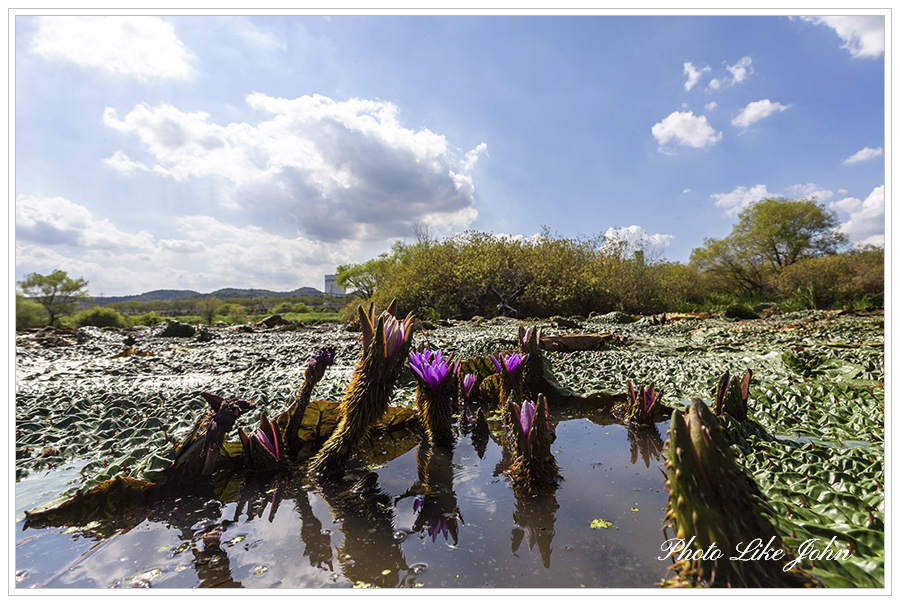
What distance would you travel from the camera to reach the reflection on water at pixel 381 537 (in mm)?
1256

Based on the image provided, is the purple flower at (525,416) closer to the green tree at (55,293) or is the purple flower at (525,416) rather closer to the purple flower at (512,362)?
the purple flower at (512,362)

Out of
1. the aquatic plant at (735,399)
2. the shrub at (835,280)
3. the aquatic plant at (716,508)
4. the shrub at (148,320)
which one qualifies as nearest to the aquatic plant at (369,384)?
the aquatic plant at (716,508)

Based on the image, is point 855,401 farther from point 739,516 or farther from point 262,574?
point 262,574

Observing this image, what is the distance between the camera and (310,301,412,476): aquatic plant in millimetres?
1801

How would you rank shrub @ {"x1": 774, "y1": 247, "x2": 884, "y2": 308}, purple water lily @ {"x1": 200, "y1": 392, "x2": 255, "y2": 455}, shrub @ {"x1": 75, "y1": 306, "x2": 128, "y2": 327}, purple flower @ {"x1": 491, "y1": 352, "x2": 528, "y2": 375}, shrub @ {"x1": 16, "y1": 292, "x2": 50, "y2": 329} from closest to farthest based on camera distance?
purple water lily @ {"x1": 200, "y1": 392, "x2": 255, "y2": 455}, purple flower @ {"x1": 491, "y1": 352, "x2": 528, "y2": 375}, shrub @ {"x1": 16, "y1": 292, "x2": 50, "y2": 329}, shrub @ {"x1": 75, "y1": 306, "x2": 128, "y2": 327}, shrub @ {"x1": 774, "y1": 247, "x2": 884, "y2": 308}

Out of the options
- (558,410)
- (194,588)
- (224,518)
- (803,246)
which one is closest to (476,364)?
(558,410)

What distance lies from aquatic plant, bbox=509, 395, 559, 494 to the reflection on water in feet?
0.23

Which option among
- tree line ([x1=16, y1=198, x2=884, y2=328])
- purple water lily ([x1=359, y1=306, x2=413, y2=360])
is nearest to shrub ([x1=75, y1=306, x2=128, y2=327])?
tree line ([x1=16, y1=198, x2=884, y2=328])

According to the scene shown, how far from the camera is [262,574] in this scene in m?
1.27

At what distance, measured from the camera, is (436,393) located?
2281 millimetres

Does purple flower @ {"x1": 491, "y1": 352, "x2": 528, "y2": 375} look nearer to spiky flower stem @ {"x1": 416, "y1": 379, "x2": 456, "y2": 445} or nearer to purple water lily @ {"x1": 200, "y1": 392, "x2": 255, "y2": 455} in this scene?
spiky flower stem @ {"x1": 416, "y1": 379, "x2": 456, "y2": 445}

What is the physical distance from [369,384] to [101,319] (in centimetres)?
2090

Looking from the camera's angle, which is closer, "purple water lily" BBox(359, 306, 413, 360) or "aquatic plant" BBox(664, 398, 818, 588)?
"aquatic plant" BBox(664, 398, 818, 588)

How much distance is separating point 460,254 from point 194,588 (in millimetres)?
21423
